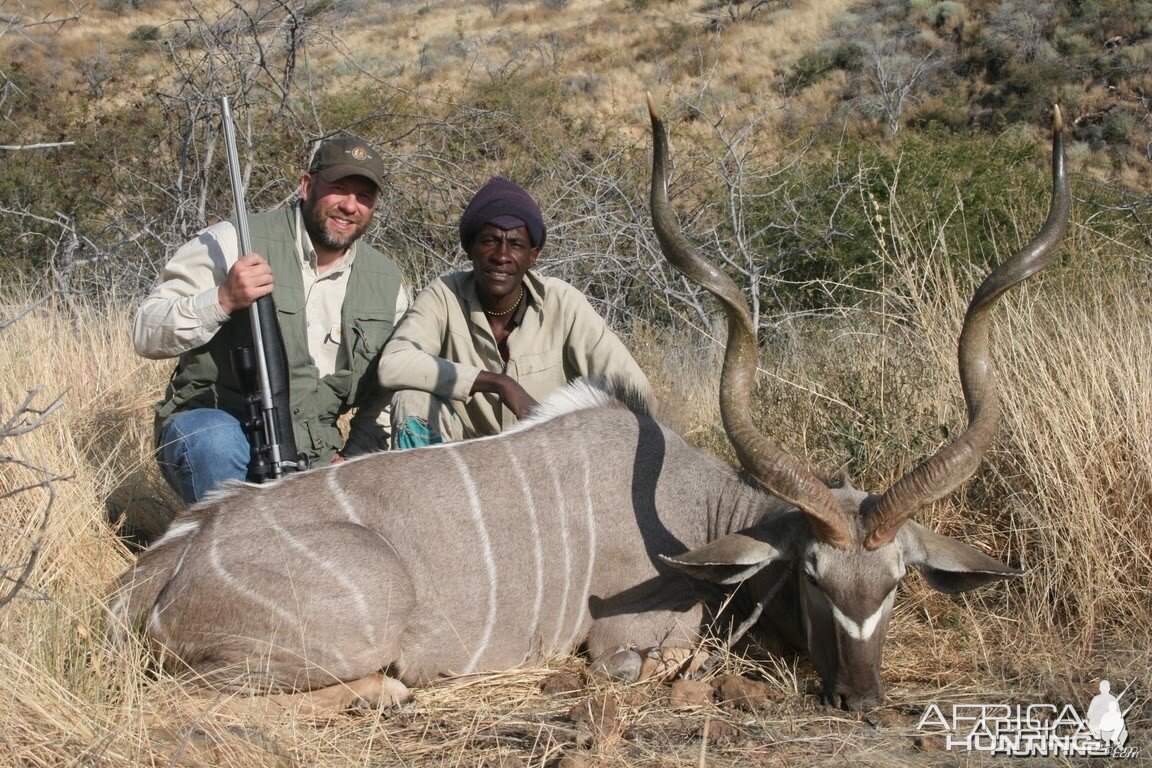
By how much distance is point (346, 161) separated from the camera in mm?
4086

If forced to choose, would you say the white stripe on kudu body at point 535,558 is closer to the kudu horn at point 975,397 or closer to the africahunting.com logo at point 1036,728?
the kudu horn at point 975,397

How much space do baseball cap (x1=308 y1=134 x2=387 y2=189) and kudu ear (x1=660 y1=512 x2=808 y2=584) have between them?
6.38 ft

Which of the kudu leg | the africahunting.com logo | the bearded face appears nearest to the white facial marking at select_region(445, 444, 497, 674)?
the kudu leg

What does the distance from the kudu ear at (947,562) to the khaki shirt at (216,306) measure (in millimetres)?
2169

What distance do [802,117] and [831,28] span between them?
554 cm

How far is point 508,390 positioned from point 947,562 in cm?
153

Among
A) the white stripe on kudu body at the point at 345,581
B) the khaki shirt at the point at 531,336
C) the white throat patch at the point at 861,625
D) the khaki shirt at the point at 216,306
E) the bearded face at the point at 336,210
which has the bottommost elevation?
the white throat patch at the point at 861,625

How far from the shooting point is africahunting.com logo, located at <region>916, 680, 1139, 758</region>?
2.68 metres

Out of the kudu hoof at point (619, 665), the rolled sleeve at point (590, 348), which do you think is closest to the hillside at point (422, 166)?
the rolled sleeve at point (590, 348)

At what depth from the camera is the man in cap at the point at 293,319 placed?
379 cm

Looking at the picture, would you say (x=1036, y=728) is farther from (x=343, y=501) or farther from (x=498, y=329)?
(x=498, y=329)

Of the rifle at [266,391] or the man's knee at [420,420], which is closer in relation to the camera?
the rifle at [266,391]

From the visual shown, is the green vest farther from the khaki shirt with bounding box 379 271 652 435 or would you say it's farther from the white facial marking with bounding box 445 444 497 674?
the white facial marking with bounding box 445 444 497 674

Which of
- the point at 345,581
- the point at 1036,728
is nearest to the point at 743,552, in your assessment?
the point at 1036,728
